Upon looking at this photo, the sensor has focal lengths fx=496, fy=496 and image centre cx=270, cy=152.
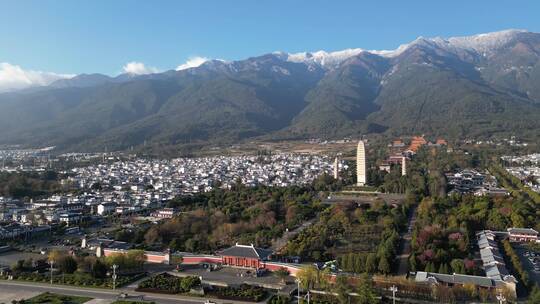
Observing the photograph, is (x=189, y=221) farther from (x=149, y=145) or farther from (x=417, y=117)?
(x=417, y=117)

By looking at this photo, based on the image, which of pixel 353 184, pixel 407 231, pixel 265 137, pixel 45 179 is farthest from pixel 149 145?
pixel 407 231

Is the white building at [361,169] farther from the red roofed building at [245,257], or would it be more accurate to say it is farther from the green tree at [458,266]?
the green tree at [458,266]

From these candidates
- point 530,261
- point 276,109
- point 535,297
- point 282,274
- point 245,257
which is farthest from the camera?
point 276,109

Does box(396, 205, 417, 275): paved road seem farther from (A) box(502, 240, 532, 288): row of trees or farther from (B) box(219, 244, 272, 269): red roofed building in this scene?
(B) box(219, 244, 272, 269): red roofed building

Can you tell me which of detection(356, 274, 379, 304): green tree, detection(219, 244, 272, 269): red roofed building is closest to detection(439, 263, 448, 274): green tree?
detection(356, 274, 379, 304): green tree

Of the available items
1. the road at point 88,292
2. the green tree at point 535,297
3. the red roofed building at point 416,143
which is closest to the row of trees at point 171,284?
the road at point 88,292

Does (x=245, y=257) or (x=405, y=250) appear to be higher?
(x=245, y=257)

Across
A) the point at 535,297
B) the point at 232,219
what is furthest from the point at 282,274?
the point at 232,219

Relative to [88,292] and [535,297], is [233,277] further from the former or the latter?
[535,297]
